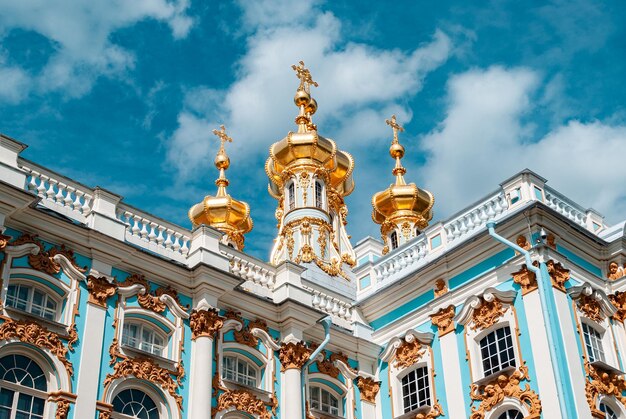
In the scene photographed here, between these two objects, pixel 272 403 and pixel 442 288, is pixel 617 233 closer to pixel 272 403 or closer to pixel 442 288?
pixel 442 288

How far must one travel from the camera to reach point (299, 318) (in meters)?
18.0

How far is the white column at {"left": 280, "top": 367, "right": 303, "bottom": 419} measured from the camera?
16.9 m

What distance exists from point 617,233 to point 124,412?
963 cm

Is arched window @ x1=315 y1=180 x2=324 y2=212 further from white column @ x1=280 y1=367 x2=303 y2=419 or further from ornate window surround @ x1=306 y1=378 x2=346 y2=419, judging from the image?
white column @ x1=280 y1=367 x2=303 y2=419

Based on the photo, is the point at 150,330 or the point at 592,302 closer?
the point at 150,330

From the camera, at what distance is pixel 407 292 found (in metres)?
18.8

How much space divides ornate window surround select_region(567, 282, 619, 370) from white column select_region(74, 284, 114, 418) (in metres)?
8.08

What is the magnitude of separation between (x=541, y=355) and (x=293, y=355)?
15.4 ft

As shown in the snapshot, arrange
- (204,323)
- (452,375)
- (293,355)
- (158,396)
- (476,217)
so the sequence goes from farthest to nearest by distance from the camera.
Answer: (476,217) < (293,355) < (452,375) < (204,323) < (158,396)

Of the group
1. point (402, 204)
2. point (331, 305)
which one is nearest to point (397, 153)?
point (402, 204)

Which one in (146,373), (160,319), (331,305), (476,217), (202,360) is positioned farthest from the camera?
(331,305)

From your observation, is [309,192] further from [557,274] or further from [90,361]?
[90,361]

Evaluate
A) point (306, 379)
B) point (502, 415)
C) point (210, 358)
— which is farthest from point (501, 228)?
point (210, 358)

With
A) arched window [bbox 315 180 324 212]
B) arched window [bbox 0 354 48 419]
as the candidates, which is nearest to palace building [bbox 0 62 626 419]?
arched window [bbox 0 354 48 419]
